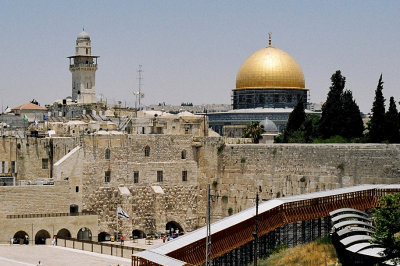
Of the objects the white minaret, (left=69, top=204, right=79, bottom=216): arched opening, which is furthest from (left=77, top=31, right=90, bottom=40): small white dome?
(left=69, top=204, right=79, bottom=216): arched opening

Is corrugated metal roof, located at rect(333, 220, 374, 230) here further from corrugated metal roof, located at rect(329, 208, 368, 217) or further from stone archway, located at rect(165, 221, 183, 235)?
stone archway, located at rect(165, 221, 183, 235)

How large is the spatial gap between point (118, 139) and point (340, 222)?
20.7 metres

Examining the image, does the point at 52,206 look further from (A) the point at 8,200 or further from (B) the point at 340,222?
(B) the point at 340,222

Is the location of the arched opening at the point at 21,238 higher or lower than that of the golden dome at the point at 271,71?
lower

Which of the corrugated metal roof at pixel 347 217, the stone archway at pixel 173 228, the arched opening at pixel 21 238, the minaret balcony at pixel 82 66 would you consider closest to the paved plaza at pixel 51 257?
the arched opening at pixel 21 238

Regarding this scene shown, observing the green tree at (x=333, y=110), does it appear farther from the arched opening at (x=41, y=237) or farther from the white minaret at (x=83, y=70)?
the white minaret at (x=83, y=70)

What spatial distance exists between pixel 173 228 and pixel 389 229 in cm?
2554

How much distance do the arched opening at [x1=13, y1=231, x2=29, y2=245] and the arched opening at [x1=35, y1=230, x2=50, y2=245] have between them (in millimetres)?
660

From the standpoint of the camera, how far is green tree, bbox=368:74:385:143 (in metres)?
44.1

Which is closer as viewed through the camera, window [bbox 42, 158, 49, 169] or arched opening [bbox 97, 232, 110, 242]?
arched opening [bbox 97, 232, 110, 242]

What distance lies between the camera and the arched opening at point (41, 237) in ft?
151

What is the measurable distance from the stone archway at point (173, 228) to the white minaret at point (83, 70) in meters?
21.0

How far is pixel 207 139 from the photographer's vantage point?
50.4 metres

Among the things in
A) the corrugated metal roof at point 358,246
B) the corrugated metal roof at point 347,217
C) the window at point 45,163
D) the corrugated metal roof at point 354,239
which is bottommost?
the corrugated metal roof at point 358,246
